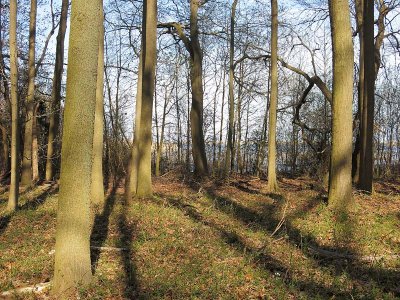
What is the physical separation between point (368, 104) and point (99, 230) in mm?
9042

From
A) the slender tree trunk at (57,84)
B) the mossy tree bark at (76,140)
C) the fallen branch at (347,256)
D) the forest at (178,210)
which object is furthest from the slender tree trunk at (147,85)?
the mossy tree bark at (76,140)

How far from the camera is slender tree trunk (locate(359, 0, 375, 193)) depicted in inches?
496

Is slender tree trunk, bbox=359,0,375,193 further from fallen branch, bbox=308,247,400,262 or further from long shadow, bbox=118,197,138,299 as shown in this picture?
long shadow, bbox=118,197,138,299

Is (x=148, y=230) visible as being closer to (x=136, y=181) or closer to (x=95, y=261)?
(x=95, y=261)

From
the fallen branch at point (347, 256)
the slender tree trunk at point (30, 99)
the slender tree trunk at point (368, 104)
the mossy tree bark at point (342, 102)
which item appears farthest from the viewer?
the slender tree trunk at point (30, 99)

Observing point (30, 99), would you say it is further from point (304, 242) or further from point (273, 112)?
point (304, 242)

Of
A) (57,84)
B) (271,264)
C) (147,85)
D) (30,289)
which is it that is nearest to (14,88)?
(147,85)

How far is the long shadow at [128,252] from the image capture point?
599cm

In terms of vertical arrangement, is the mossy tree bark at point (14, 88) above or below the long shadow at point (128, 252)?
above

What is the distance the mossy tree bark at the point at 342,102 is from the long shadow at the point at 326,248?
3.05 ft

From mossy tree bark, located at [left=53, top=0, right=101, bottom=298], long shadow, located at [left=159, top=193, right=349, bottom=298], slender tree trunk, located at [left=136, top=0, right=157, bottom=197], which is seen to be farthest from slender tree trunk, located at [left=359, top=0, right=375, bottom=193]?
mossy tree bark, located at [left=53, top=0, right=101, bottom=298]

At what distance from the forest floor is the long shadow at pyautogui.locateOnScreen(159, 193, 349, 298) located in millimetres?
17

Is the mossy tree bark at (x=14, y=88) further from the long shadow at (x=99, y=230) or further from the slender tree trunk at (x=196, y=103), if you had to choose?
the slender tree trunk at (x=196, y=103)

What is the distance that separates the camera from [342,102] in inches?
398
